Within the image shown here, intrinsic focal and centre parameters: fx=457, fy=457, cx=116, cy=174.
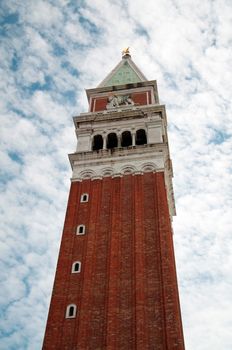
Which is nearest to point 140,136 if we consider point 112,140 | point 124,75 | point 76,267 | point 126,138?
point 126,138

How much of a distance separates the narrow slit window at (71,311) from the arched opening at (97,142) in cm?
1655

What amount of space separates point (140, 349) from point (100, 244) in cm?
818

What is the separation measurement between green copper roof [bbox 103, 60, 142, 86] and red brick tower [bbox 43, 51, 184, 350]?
6.14m

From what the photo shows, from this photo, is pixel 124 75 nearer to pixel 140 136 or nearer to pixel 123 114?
pixel 123 114

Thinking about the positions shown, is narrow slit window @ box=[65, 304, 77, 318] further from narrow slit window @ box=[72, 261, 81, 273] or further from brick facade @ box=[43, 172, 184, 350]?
narrow slit window @ box=[72, 261, 81, 273]

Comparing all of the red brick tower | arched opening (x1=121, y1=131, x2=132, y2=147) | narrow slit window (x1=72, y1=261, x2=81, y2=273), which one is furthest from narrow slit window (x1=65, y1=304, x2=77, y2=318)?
arched opening (x1=121, y1=131, x2=132, y2=147)

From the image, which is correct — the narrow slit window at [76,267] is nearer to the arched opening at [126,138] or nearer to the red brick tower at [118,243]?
the red brick tower at [118,243]

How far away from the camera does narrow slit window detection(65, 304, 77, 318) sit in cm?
2545

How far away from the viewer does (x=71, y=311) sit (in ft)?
84.4

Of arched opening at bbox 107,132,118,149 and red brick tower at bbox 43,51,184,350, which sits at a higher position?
arched opening at bbox 107,132,118,149

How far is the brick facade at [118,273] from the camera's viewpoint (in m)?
24.1

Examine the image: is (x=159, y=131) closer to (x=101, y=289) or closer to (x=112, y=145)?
(x=112, y=145)

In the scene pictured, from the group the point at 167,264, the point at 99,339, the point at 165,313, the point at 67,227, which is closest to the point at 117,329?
the point at 99,339

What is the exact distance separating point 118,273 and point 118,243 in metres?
2.50
